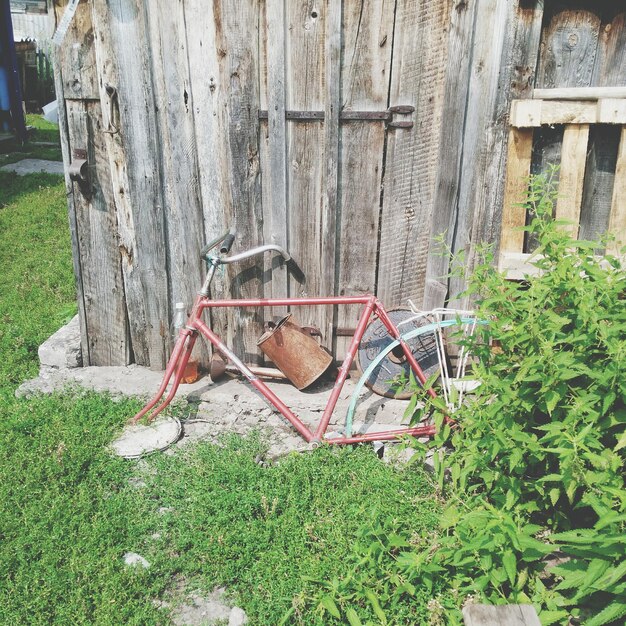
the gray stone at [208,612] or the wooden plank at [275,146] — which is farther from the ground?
the wooden plank at [275,146]

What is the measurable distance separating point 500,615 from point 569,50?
10.1ft

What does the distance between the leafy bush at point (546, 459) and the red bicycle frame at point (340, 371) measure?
78 cm

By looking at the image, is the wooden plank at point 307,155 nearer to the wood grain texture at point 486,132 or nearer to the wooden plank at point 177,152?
the wooden plank at point 177,152

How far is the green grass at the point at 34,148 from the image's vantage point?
11797mm

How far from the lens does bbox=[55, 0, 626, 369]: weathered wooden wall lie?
4.07m

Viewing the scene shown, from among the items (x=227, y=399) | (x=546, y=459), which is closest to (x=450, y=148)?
(x=546, y=459)

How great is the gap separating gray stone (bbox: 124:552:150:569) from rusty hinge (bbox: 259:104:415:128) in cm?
273

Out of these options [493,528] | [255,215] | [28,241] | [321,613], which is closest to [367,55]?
[255,215]

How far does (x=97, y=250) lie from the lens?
191 inches

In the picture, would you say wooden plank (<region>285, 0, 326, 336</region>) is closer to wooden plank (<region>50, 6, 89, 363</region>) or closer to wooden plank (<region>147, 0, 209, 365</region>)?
wooden plank (<region>147, 0, 209, 365</region>)

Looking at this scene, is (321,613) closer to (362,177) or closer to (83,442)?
(83,442)

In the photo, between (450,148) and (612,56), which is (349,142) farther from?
(612,56)

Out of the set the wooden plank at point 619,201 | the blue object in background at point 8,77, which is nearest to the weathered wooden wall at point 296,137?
the wooden plank at point 619,201

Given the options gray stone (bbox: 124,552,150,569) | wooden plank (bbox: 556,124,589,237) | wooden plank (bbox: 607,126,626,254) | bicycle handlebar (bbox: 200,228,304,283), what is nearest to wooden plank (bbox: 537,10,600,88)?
wooden plank (bbox: 556,124,589,237)
